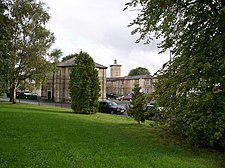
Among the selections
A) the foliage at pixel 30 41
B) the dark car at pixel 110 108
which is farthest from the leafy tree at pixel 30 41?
the dark car at pixel 110 108

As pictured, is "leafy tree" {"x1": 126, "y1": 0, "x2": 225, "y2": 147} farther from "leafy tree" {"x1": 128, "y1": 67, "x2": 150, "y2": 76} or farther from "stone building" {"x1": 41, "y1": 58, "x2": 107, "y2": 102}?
"leafy tree" {"x1": 128, "y1": 67, "x2": 150, "y2": 76}

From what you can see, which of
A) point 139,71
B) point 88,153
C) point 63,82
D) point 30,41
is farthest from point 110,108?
point 139,71

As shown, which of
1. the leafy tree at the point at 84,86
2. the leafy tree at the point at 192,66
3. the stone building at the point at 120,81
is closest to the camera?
the leafy tree at the point at 192,66

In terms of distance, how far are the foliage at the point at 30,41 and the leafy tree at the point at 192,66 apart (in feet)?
90.4

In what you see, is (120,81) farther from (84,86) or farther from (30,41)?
(84,86)

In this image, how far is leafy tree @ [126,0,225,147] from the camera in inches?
451

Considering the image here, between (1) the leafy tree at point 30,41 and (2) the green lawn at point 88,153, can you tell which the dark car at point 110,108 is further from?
(2) the green lawn at point 88,153

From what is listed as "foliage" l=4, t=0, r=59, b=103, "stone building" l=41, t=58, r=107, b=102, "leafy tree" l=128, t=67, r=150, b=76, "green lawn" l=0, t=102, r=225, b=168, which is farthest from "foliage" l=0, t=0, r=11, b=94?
"leafy tree" l=128, t=67, r=150, b=76

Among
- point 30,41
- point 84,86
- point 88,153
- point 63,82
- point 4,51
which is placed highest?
point 30,41

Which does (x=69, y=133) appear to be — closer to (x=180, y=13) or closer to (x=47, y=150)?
(x=47, y=150)

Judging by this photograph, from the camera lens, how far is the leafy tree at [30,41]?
39531 mm

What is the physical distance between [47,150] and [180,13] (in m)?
8.75

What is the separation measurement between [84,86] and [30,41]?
15.0 metres

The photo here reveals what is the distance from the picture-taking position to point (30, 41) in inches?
1596
